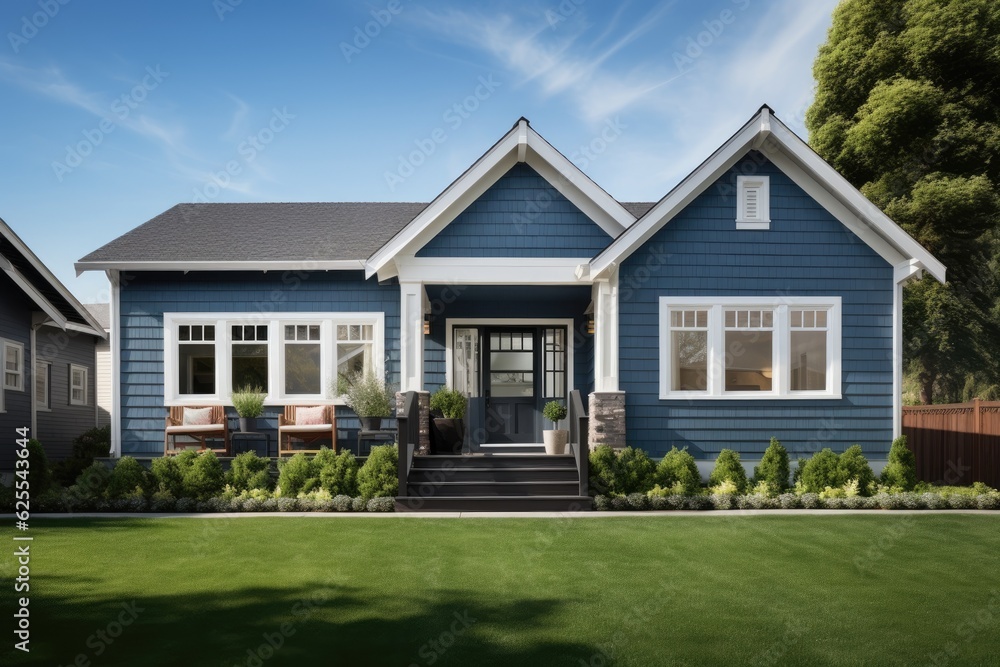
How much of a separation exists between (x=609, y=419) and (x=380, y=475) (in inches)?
140

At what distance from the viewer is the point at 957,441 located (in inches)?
555

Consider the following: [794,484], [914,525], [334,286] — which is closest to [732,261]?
[794,484]

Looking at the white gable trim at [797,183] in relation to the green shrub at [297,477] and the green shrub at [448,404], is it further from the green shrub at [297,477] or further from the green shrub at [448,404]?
the green shrub at [297,477]

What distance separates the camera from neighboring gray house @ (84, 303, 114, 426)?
2314cm

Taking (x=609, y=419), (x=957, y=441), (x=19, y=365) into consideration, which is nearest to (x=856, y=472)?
(x=609, y=419)

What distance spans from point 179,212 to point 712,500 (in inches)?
461

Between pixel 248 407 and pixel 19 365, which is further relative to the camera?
pixel 19 365

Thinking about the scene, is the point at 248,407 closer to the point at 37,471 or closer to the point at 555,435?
the point at 37,471

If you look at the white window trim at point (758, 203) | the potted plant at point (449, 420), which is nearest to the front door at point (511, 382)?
the potted plant at point (449, 420)

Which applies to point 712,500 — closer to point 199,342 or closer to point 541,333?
point 541,333

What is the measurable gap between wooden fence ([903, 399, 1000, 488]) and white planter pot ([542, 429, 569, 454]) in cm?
702

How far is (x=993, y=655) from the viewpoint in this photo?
4883mm

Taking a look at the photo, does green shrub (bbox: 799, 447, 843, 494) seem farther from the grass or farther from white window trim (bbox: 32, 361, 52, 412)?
white window trim (bbox: 32, 361, 52, 412)

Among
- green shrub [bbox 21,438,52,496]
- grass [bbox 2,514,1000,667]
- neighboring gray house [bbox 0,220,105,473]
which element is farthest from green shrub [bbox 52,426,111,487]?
grass [bbox 2,514,1000,667]
